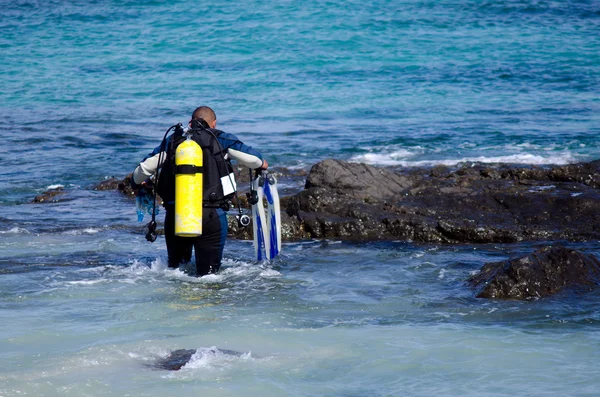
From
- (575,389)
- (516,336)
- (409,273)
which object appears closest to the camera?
(575,389)

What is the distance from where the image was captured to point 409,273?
8719 millimetres

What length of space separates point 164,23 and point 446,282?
32273 millimetres

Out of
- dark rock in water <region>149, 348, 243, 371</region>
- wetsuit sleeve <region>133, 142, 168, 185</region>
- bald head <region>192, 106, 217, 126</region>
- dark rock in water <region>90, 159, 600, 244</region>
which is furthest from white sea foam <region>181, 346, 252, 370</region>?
dark rock in water <region>90, 159, 600, 244</region>

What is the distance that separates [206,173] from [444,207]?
375 cm

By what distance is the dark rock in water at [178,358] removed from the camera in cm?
612

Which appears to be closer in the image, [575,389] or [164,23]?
[575,389]

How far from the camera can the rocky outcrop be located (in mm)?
10031

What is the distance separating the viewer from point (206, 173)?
7863 millimetres

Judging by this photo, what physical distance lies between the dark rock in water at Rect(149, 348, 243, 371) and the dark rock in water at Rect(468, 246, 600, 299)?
247cm

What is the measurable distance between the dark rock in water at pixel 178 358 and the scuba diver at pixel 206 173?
1.57 metres

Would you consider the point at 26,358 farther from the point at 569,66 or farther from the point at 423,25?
the point at 423,25

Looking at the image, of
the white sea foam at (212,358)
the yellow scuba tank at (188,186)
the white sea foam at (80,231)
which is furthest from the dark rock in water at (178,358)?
the white sea foam at (80,231)

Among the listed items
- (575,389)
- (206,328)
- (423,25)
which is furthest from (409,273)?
(423,25)

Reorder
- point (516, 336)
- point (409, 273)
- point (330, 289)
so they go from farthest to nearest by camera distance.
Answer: point (409, 273) → point (330, 289) → point (516, 336)
